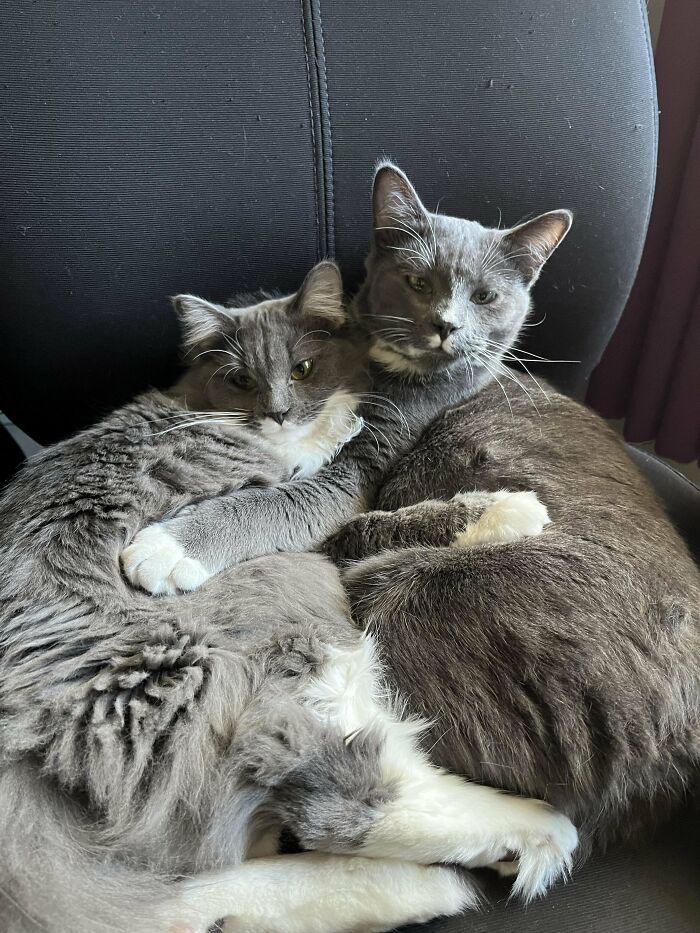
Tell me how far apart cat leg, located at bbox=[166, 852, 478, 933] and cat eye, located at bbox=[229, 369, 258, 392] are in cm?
80

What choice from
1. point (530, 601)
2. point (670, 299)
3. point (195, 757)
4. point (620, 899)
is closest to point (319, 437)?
point (530, 601)

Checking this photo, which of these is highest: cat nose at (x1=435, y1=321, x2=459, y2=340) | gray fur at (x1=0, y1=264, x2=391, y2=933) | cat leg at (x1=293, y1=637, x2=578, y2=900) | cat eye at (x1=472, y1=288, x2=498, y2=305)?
cat eye at (x1=472, y1=288, x2=498, y2=305)

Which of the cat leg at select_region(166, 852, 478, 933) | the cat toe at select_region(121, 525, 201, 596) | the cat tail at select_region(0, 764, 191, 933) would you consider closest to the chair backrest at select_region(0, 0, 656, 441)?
the cat toe at select_region(121, 525, 201, 596)

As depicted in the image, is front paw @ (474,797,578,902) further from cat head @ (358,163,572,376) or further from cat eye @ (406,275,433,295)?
cat eye @ (406,275,433,295)

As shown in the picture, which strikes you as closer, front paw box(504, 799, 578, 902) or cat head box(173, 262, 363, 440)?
front paw box(504, 799, 578, 902)

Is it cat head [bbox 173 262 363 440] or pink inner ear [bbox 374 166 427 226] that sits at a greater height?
pink inner ear [bbox 374 166 427 226]

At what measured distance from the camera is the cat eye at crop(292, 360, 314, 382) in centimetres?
134

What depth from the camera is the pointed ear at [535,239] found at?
1.25 metres

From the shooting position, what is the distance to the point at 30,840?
31.5 inches

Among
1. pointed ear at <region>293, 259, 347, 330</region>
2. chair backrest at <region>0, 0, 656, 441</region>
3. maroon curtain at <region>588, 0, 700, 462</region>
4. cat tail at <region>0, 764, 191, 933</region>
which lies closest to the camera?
cat tail at <region>0, 764, 191, 933</region>

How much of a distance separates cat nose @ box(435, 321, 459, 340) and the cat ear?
187 mm

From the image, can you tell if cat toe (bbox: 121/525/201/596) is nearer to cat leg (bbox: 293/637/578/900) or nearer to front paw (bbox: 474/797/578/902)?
cat leg (bbox: 293/637/578/900)

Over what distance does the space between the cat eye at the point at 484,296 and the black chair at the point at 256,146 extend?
0.65ft

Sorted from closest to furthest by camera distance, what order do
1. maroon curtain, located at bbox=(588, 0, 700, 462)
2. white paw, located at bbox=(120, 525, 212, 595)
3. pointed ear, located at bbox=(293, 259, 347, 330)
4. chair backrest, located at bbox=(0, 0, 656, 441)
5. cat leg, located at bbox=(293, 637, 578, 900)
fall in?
cat leg, located at bbox=(293, 637, 578, 900) < white paw, located at bbox=(120, 525, 212, 595) < chair backrest, located at bbox=(0, 0, 656, 441) < pointed ear, located at bbox=(293, 259, 347, 330) < maroon curtain, located at bbox=(588, 0, 700, 462)
